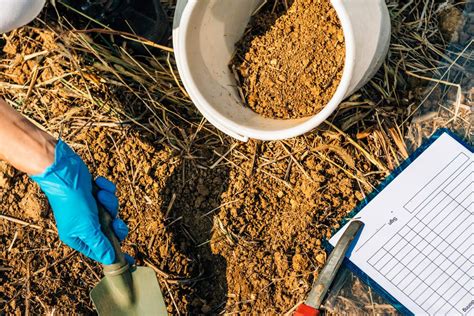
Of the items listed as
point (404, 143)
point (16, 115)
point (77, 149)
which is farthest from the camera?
point (77, 149)

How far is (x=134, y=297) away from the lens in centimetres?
162

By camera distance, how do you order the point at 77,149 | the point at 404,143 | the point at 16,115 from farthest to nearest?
the point at 77,149, the point at 404,143, the point at 16,115

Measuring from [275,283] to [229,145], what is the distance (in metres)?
0.37

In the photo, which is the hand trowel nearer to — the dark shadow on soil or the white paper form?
the dark shadow on soil

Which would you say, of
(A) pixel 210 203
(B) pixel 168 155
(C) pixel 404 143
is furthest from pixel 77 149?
(C) pixel 404 143

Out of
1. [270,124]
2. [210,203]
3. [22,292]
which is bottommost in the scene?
[22,292]

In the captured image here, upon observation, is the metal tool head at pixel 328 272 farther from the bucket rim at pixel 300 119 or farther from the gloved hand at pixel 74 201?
the gloved hand at pixel 74 201

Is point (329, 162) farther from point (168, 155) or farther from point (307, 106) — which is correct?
point (168, 155)

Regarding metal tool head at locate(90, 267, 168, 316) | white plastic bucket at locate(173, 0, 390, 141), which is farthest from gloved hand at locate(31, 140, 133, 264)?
white plastic bucket at locate(173, 0, 390, 141)

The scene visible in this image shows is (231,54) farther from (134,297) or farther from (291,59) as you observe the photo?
(134,297)

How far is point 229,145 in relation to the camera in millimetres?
1721

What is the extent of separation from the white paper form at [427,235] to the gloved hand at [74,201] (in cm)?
61

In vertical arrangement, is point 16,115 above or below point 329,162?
above

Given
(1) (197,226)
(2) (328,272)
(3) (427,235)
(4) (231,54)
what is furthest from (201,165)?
(3) (427,235)
